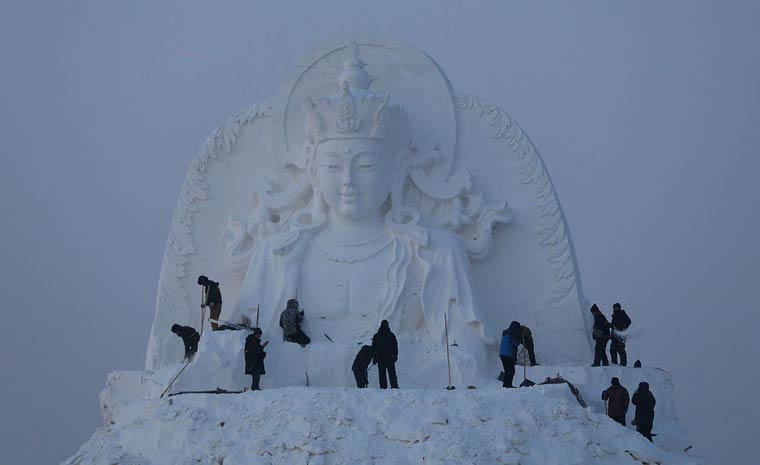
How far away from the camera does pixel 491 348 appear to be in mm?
21078

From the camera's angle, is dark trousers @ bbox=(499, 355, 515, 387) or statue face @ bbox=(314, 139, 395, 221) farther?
statue face @ bbox=(314, 139, 395, 221)

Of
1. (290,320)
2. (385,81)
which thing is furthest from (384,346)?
(385,81)

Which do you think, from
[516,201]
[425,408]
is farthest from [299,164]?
[425,408]

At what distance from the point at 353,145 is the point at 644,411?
5.44m

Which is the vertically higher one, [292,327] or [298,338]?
[292,327]

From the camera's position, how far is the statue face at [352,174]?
21.5 m

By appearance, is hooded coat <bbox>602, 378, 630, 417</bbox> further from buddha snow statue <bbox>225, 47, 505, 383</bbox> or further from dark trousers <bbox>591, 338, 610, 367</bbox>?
buddha snow statue <bbox>225, 47, 505, 383</bbox>

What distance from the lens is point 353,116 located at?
70.2 feet

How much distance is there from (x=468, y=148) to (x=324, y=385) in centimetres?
439

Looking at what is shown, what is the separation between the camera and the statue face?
2153 cm

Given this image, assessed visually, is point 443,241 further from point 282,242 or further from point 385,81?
point 385,81

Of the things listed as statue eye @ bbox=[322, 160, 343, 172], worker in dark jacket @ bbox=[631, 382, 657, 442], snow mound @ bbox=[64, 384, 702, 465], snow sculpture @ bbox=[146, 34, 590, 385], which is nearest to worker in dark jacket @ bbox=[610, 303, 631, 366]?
snow sculpture @ bbox=[146, 34, 590, 385]

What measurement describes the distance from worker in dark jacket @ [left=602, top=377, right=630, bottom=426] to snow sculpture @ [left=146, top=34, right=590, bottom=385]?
7.36 feet

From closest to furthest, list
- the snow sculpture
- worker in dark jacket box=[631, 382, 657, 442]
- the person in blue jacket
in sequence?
worker in dark jacket box=[631, 382, 657, 442]
the person in blue jacket
the snow sculpture
